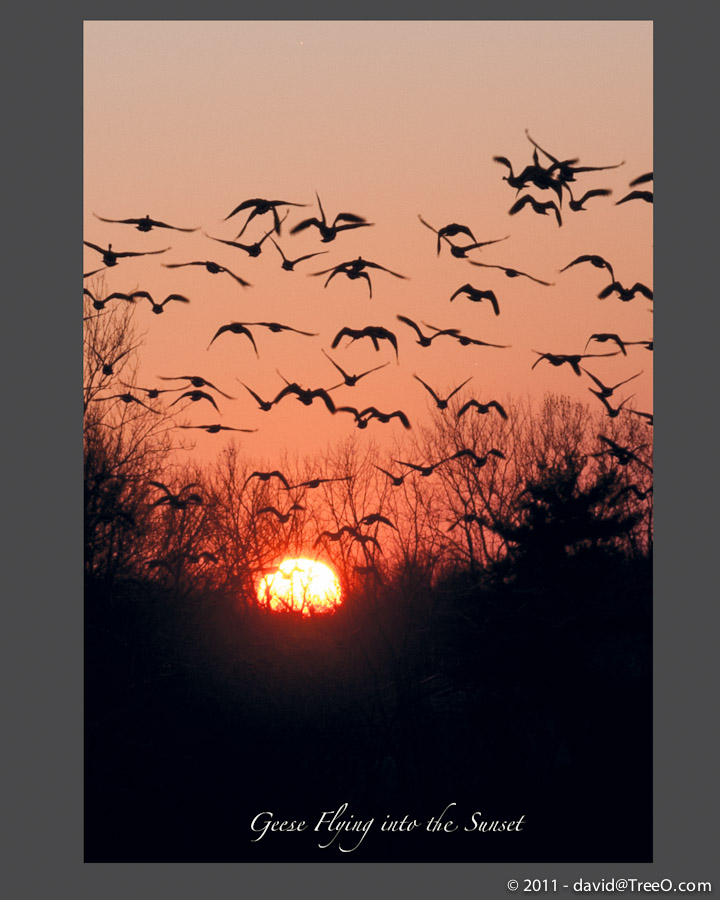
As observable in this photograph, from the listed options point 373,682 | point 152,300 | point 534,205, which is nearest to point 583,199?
point 534,205

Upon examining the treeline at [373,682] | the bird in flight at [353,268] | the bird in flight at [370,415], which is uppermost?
the bird in flight at [353,268]

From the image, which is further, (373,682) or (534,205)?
(373,682)

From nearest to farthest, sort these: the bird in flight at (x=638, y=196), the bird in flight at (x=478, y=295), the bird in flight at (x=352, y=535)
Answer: the bird in flight at (x=638, y=196) < the bird in flight at (x=478, y=295) < the bird in flight at (x=352, y=535)

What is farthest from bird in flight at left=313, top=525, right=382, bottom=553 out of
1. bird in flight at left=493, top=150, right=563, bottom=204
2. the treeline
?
bird in flight at left=493, top=150, right=563, bottom=204

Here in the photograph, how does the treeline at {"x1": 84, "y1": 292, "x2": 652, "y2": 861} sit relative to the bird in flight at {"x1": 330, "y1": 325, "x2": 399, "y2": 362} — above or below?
below

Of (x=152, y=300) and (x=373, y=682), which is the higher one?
(x=152, y=300)

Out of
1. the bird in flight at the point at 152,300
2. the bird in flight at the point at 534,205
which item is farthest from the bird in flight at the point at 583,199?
the bird in flight at the point at 152,300

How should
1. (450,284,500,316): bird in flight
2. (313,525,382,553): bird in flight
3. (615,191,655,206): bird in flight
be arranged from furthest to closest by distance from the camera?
(313,525,382,553): bird in flight, (450,284,500,316): bird in flight, (615,191,655,206): bird in flight

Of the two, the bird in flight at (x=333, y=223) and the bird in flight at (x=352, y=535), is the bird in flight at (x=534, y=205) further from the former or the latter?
the bird in flight at (x=352, y=535)

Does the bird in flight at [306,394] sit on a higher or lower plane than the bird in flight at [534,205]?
lower

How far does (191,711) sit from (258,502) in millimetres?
8220

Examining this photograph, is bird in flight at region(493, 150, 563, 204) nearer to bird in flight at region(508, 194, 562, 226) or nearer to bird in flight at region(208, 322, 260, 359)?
bird in flight at region(508, 194, 562, 226)

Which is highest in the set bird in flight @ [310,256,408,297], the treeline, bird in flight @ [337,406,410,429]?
bird in flight @ [310,256,408,297]

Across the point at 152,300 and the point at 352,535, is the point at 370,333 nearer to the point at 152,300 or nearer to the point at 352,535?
the point at 152,300
